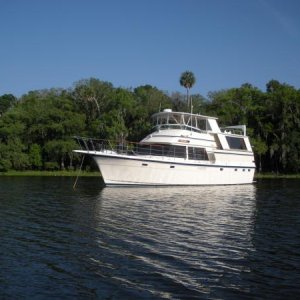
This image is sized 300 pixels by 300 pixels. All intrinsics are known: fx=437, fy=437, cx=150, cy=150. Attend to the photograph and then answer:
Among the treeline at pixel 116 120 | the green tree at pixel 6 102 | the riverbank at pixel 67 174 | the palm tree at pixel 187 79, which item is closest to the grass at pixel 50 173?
the riverbank at pixel 67 174

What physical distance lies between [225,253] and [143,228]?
4491mm

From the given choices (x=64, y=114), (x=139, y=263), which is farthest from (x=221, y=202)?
(x=64, y=114)

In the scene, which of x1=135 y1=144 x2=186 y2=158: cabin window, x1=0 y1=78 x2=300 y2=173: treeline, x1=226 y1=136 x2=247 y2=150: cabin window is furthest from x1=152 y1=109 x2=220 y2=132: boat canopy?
x1=0 y1=78 x2=300 y2=173: treeline

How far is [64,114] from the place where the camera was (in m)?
64.8

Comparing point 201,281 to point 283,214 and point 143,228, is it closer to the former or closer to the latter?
point 143,228

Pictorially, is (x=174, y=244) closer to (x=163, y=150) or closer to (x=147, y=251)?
(x=147, y=251)

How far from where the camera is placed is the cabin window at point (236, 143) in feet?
135

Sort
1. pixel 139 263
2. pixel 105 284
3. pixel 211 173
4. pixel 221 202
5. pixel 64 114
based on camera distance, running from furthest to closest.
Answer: pixel 64 114
pixel 211 173
pixel 221 202
pixel 139 263
pixel 105 284

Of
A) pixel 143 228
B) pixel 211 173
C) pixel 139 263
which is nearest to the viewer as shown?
pixel 139 263

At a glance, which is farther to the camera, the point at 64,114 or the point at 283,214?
the point at 64,114

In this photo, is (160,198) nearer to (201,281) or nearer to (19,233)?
(19,233)

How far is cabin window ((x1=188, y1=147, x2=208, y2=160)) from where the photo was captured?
38.2 m

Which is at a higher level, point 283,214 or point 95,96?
point 95,96

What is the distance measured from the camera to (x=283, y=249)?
14.4 metres
